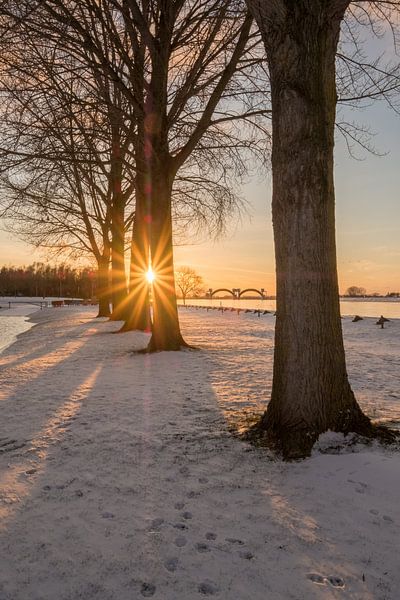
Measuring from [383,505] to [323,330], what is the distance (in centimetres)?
159

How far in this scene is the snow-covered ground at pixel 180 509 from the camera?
2.14 metres

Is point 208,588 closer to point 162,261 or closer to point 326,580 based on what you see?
point 326,580

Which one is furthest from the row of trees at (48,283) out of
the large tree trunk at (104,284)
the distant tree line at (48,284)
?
the large tree trunk at (104,284)

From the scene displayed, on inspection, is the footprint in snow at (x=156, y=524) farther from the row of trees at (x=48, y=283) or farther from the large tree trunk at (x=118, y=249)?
the row of trees at (x=48, y=283)

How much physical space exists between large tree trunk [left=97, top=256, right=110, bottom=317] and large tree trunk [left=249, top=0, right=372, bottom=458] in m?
22.2

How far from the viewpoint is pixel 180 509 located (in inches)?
111

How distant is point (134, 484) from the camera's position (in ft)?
10.4

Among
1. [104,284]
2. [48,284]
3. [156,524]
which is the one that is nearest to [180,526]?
[156,524]

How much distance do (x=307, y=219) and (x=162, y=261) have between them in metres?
6.59

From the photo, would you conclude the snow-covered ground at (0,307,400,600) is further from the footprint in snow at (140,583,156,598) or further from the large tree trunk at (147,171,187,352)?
the large tree trunk at (147,171,187,352)

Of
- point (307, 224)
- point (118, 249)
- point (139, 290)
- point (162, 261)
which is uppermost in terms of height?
point (118, 249)

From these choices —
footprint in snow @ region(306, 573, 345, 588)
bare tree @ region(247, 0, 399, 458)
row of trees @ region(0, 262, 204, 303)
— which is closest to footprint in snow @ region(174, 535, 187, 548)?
footprint in snow @ region(306, 573, 345, 588)

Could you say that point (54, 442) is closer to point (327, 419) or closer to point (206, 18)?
point (327, 419)

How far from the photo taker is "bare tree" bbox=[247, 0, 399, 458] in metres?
3.88
